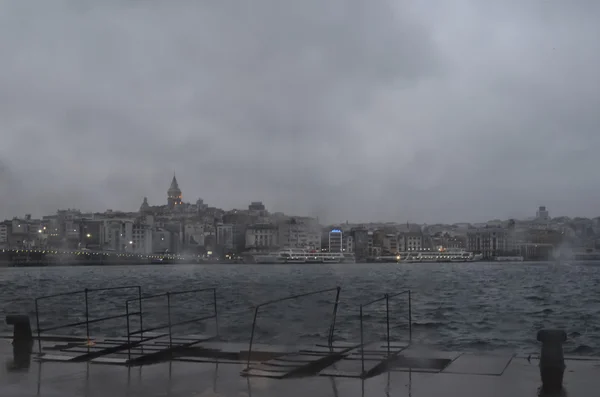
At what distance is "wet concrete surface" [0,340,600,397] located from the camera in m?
7.46

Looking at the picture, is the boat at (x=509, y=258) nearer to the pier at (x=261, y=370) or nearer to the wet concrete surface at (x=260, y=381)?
the pier at (x=261, y=370)

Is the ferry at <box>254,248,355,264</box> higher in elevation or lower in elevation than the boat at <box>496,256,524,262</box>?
higher

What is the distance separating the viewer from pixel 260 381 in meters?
8.08

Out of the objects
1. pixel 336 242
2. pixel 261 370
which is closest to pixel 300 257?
pixel 336 242

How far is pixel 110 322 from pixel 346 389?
67.2 feet

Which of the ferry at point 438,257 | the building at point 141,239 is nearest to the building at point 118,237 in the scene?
the building at point 141,239

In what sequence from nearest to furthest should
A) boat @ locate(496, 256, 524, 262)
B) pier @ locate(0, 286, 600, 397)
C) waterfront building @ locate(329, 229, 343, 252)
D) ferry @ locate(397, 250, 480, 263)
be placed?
pier @ locate(0, 286, 600, 397), waterfront building @ locate(329, 229, 343, 252), ferry @ locate(397, 250, 480, 263), boat @ locate(496, 256, 524, 262)

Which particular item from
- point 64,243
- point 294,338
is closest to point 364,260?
point 64,243

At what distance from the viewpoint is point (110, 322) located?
26.3 metres

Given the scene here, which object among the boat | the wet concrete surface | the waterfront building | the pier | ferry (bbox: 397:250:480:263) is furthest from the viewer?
the boat

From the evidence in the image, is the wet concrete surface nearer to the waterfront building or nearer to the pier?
the pier

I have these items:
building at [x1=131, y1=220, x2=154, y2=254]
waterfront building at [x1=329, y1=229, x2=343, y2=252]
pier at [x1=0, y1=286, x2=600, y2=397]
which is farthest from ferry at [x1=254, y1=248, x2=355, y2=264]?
pier at [x1=0, y1=286, x2=600, y2=397]

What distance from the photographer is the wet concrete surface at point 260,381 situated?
746cm

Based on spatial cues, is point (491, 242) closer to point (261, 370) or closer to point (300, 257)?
point (300, 257)
